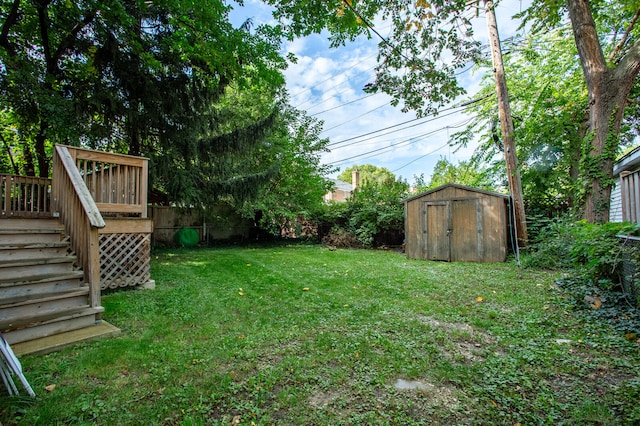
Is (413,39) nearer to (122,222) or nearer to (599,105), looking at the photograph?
(599,105)

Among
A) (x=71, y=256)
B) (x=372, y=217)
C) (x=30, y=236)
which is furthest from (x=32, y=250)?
(x=372, y=217)

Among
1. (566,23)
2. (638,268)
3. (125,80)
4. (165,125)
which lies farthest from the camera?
(566,23)

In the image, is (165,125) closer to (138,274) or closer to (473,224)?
(138,274)

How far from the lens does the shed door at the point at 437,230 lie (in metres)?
8.19

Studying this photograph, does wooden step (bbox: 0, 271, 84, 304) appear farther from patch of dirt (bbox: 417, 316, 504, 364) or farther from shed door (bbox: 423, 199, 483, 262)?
shed door (bbox: 423, 199, 483, 262)

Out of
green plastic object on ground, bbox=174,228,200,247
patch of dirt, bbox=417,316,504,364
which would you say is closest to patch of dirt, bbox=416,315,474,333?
patch of dirt, bbox=417,316,504,364

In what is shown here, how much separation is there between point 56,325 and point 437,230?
8.15 metres

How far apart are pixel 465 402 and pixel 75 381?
2568mm

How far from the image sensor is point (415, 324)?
3111 millimetres

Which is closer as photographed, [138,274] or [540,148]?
[138,274]

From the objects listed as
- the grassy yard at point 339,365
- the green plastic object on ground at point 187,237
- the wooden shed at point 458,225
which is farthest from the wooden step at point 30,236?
the wooden shed at point 458,225

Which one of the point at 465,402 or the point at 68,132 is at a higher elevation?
the point at 68,132

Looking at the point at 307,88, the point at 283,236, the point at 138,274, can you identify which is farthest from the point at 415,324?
the point at 307,88

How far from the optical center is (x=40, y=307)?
2750 millimetres
